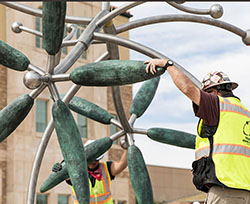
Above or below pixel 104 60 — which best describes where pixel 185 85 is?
below

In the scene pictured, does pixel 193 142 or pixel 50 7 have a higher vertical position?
pixel 50 7

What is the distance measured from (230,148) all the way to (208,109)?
18.2 inches

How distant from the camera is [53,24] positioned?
21.5 ft

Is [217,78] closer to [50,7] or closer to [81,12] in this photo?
[50,7]

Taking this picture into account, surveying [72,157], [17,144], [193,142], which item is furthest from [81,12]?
[72,157]

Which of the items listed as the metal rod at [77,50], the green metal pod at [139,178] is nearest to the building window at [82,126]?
the green metal pod at [139,178]

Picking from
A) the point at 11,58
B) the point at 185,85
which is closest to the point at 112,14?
the point at 11,58

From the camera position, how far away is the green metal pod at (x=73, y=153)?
21.9ft

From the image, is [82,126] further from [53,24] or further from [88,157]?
[53,24]

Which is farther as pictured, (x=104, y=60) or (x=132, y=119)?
(x=132, y=119)

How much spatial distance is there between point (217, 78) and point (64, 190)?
1925cm

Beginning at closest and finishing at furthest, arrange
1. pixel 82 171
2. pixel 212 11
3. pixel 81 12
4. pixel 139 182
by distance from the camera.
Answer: pixel 82 171
pixel 212 11
pixel 139 182
pixel 81 12

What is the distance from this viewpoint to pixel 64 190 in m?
24.6

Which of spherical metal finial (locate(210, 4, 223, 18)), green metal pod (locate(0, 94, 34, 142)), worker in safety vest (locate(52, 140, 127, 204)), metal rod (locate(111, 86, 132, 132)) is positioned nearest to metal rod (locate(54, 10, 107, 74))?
green metal pod (locate(0, 94, 34, 142))
